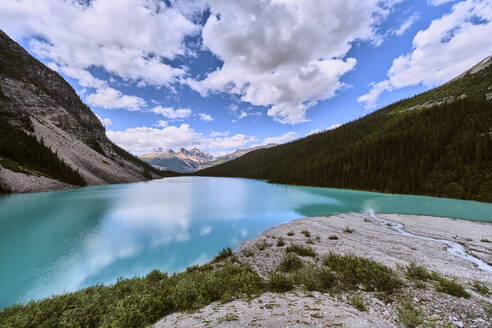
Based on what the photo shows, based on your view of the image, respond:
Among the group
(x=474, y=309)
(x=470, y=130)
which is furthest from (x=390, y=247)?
(x=470, y=130)

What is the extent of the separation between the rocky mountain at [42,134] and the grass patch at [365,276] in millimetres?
61617

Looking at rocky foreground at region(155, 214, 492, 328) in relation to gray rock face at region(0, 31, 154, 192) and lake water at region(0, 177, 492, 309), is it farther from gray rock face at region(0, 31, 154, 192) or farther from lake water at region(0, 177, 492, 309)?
gray rock face at region(0, 31, 154, 192)

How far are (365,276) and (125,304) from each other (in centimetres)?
807

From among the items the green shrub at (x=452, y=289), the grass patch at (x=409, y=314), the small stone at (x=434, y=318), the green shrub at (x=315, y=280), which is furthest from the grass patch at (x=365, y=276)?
the small stone at (x=434, y=318)

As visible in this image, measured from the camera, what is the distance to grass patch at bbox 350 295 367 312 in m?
4.50

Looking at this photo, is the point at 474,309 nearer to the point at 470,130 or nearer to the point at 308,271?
the point at 308,271

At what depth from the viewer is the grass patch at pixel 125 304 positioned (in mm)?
4457

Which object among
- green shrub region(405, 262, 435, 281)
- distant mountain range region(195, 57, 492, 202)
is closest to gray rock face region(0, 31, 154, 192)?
green shrub region(405, 262, 435, 281)

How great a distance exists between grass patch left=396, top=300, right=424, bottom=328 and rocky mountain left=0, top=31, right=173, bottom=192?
62832 mm

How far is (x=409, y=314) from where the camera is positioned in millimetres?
4016

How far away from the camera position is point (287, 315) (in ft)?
13.2

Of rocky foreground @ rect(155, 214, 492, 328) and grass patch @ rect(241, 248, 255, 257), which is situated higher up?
rocky foreground @ rect(155, 214, 492, 328)

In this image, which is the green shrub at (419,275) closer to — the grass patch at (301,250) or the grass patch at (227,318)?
the grass patch at (301,250)

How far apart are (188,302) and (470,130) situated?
77.7 metres
